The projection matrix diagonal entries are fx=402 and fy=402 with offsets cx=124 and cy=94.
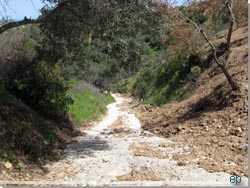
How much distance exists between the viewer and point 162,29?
12.2 m

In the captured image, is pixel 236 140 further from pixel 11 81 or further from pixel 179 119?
pixel 11 81

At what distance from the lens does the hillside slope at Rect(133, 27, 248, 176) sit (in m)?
9.58

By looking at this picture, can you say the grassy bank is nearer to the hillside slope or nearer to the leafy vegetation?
the leafy vegetation

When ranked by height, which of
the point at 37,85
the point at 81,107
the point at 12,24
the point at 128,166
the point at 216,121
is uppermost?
the point at 12,24

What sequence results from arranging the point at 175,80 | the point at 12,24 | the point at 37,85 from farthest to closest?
the point at 175,80 < the point at 37,85 < the point at 12,24

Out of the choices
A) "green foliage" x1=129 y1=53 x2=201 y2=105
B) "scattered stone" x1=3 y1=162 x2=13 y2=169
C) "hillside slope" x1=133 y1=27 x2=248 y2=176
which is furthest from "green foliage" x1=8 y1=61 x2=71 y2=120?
"scattered stone" x1=3 y1=162 x2=13 y2=169

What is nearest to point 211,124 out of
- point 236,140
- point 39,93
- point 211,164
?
point 236,140

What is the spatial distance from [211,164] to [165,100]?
49.7 ft

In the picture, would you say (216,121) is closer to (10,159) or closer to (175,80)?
(10,159)

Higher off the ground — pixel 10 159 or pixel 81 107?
pixel 81 107

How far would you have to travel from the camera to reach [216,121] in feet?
42.3

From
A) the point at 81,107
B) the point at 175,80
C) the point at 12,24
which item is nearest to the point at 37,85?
the point at 12,24

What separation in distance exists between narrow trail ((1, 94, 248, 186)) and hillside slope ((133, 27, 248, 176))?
1.61 feet

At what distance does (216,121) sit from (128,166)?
185 inches
